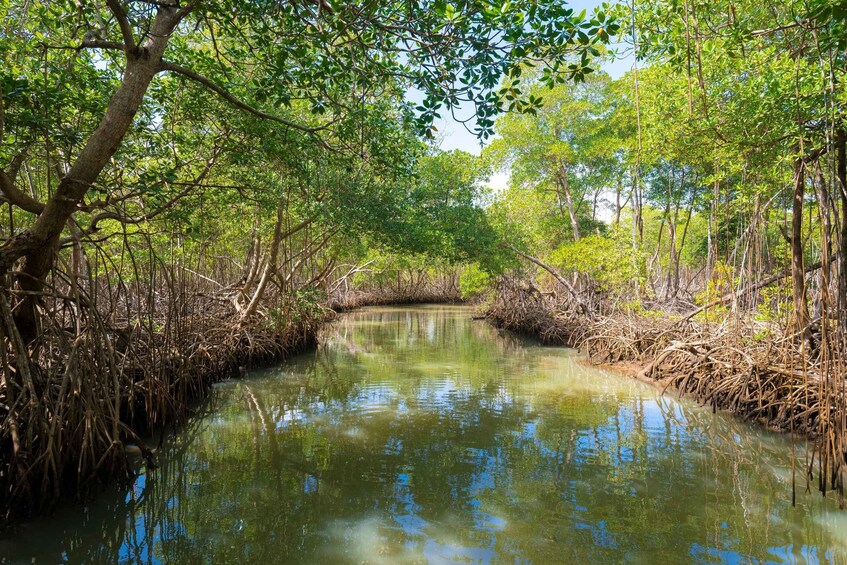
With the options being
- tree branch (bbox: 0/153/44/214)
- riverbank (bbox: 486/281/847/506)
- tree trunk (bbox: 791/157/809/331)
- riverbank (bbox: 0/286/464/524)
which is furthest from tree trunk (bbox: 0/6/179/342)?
tree trunk (bbox: 791/157/809/331)

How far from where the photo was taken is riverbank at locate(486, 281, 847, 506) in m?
3.38

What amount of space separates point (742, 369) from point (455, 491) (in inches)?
161

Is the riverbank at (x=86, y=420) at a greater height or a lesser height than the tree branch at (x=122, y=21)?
lesser

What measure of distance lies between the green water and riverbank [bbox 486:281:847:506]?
0.30 metres

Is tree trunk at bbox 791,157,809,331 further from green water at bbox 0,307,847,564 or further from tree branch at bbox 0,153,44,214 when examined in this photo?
tree branch at bbox 0,153,44,214

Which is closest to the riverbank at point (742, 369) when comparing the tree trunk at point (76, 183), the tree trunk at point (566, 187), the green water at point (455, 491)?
the green water at point (455, 491)

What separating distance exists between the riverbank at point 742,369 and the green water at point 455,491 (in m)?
0.30

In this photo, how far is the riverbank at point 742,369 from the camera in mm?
3379

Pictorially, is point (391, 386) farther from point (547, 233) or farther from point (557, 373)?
point (547, 233)

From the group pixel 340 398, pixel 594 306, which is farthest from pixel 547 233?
pixel 340 398

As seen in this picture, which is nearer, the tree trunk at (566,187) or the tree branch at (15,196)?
the tree branch at (15,196)

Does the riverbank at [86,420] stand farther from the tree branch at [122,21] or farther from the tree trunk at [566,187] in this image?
the tree trunk at [566,187]

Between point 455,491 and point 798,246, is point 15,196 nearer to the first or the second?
point 455,491

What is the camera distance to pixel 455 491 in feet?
12.3
